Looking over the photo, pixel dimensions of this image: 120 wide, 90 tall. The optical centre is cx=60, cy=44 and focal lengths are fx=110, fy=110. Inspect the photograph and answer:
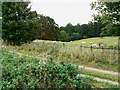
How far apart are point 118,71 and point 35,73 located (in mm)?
3636

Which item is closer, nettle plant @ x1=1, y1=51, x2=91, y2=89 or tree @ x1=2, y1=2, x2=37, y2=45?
nettle plant @ x1=1, y1=51, x2=91, y2=89

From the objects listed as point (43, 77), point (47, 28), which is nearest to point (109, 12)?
point (43, 77)

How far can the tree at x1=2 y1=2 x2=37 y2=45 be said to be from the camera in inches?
363

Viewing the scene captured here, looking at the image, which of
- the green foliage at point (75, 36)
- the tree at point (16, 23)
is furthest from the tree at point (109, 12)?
the green foliage at point (75, 36)

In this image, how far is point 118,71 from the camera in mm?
4688

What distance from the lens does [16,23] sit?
29.6 feet

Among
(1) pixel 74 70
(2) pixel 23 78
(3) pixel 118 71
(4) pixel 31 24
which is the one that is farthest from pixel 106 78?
(4) pixel 31 24

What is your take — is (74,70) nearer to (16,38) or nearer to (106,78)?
(106,78)

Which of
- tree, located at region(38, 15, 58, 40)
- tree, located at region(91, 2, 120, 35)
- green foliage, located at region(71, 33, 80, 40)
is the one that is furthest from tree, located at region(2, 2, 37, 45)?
tree, located at region(38, 15, 58, 40)

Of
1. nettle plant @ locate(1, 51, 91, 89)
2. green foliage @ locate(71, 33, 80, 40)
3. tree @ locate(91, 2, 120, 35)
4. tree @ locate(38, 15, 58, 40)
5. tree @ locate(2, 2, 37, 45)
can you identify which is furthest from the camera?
tree @ locate(38, 15, 58, 40)

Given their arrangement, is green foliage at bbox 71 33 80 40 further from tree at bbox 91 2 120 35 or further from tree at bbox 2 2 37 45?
tree at bbox 91 2 120 35

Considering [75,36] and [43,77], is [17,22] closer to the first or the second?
[43,77]

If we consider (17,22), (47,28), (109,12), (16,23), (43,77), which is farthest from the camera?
(47,28)

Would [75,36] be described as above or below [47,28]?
below
